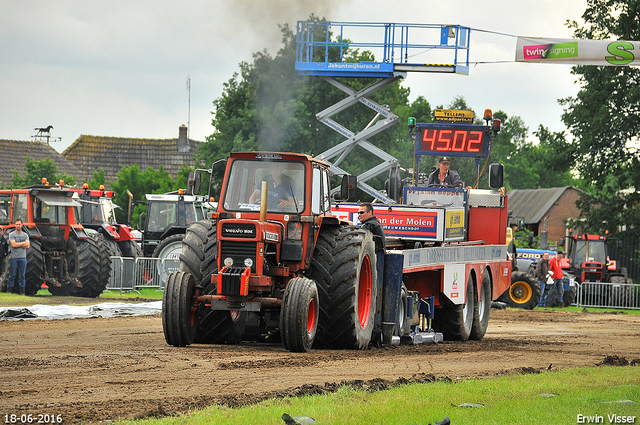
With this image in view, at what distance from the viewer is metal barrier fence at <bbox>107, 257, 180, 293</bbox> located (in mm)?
25312

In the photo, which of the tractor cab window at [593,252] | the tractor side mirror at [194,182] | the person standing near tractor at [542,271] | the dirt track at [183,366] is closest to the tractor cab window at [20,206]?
the dirt track at [183,366]

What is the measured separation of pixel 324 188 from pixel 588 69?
27.5 meters

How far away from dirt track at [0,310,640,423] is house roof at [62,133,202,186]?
4135cm

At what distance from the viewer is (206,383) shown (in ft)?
26.8

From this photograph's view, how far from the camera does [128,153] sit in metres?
56.7

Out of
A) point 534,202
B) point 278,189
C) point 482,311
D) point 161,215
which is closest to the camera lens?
point 278,189

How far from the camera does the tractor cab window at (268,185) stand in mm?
11586

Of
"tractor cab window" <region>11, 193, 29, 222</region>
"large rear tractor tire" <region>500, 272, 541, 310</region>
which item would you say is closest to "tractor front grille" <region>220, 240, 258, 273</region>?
"tractor cab window" <region>11, 193, 29, 222</region>

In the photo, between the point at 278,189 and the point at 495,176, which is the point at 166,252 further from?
the point at 278,189

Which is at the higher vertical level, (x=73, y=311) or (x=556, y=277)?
(x=556, y=277)

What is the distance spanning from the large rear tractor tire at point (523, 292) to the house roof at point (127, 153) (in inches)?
1215

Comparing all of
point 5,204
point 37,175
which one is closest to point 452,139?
point 5,204

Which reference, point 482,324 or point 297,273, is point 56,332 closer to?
point 297,273

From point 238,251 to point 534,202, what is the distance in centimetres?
7319
